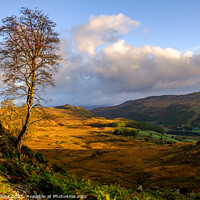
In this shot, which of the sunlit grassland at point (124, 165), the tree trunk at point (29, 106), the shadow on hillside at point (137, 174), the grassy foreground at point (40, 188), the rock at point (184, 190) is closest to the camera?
the grassy foreground at point (40, 188)

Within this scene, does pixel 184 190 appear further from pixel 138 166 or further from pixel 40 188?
pixel 138 166

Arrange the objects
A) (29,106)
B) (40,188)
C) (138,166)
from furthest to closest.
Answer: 1. (138,166)
2. (29,106)
3. (40,188)

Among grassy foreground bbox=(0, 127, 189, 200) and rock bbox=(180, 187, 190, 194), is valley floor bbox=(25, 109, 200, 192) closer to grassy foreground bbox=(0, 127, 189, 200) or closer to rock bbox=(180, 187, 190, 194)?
rock bbox=(180, 187, 190, 194)

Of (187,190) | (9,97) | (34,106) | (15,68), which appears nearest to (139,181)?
(187,190)

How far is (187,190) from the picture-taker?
54.9 ft

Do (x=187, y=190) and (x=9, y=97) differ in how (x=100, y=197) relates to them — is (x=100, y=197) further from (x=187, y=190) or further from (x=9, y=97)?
(x=187, y=190)

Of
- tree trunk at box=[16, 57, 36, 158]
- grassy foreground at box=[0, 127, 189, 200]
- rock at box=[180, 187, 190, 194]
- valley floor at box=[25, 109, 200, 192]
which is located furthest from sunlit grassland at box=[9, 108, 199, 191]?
grassy foreground at box=[0, 127, 189, 200]

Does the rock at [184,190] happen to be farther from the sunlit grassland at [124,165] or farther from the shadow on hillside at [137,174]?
the sunlit grassland at [124,165]

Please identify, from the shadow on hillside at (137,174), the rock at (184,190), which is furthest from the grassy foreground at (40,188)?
the shadow on hillside at (137,174)

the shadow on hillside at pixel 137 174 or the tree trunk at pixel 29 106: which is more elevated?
the tree trunk at pixel 29 106

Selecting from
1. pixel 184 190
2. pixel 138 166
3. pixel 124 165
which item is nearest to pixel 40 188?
pixel 184 190

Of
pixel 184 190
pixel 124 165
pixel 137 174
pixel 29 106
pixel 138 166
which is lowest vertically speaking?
pixel 124 165

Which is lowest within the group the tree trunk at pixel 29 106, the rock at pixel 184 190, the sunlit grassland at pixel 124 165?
the sunlit grassland at pixel 124 165

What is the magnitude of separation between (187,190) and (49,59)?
21.7 m
